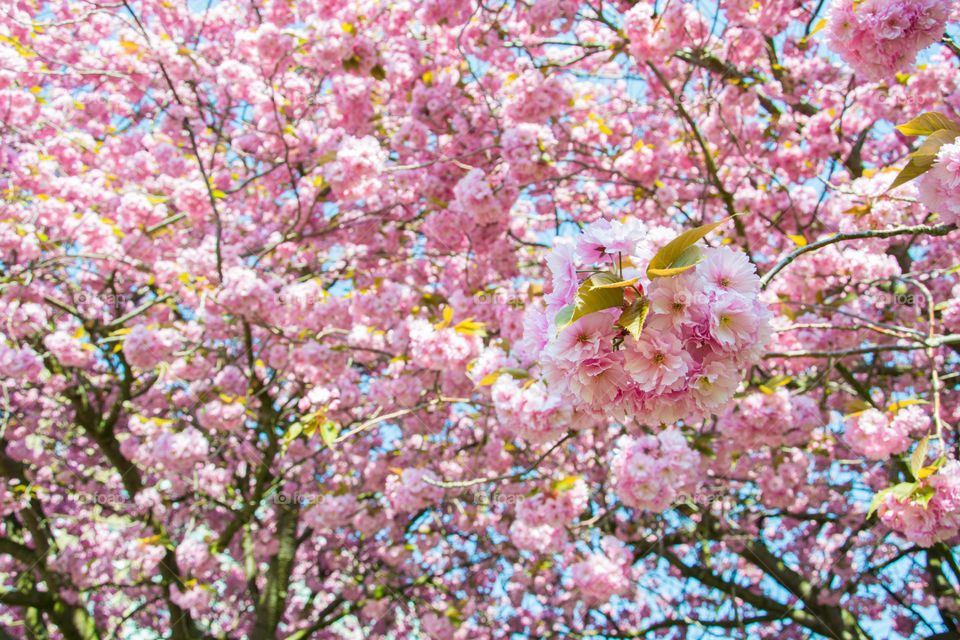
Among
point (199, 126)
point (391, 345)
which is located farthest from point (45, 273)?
point (391, 345)

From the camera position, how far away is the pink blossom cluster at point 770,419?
121 inches

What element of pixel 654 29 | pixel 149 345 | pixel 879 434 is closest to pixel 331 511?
pixel 149 345

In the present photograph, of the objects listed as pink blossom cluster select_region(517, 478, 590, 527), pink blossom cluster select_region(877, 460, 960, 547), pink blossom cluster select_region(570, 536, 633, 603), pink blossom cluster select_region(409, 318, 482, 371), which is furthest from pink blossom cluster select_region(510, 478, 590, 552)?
pink blossom cluster select_region(877, 460, 960, 547)

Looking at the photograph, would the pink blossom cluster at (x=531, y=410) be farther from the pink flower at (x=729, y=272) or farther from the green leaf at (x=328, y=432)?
the pink flower at (x=729, y=272)

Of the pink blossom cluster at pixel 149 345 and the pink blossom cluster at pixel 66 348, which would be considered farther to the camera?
the pink blossom cluster at pixel 66 348

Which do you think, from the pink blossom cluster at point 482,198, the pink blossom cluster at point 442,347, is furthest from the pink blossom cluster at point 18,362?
the pink blossom cluster at point 482,198

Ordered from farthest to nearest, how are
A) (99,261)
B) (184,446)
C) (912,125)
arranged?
(99,261) < (184,446) < (912,125)

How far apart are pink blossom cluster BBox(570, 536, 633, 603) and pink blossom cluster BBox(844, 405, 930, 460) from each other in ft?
4.59

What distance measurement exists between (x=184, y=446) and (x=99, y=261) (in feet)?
5.48

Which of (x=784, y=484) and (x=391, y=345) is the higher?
(x=391, y=345)

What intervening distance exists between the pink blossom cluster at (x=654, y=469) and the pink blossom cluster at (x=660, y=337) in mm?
1703

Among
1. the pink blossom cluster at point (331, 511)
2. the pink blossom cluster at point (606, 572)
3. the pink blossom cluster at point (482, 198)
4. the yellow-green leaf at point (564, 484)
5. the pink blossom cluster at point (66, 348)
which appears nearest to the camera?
the yellow-green leaf at point (564, 484)

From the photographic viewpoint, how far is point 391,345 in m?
4.03

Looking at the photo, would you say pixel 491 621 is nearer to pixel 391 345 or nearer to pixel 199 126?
pixel 391 345
